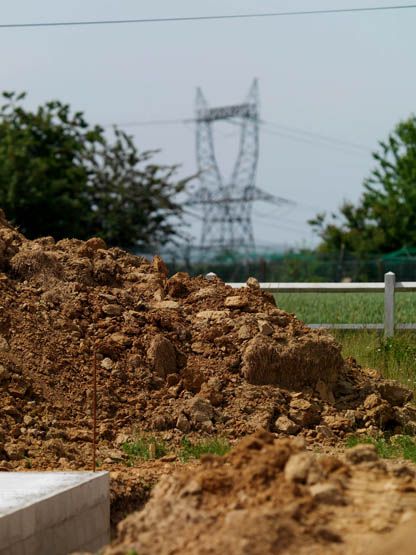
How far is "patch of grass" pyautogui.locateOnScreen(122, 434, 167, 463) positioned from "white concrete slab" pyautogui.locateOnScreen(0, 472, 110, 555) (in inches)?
84.9

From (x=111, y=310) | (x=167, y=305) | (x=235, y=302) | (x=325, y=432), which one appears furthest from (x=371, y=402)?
(x=111, y=310)

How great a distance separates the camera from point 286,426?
11.3 meters

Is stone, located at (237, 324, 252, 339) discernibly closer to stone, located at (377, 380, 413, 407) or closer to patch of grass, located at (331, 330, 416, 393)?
stone, located at (377, 380, 413, 407)

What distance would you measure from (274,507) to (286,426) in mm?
5667

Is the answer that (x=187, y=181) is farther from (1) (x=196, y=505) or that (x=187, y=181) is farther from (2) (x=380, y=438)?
(1) (x=196, y=505)

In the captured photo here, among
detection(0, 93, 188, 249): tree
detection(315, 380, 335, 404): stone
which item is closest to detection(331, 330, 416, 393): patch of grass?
detection(315, 380, 335, 404): stone

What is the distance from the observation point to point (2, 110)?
145 ft

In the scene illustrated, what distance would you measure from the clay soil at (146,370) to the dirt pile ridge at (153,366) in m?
0.01

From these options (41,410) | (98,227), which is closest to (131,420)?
(41,410)

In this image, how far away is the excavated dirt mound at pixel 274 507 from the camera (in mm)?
5395

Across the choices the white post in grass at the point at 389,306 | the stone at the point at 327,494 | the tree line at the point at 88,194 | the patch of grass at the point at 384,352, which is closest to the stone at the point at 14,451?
the stone at the point at 327,494

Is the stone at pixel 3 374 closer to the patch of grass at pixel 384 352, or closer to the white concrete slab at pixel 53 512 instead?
the white concrete slab at pixel 53 512

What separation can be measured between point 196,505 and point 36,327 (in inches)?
249

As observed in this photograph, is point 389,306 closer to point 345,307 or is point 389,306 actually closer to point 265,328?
point 345,307
